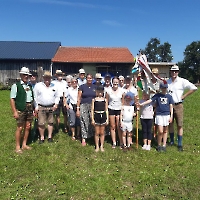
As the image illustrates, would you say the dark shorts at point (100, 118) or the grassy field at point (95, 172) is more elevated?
the dark shorts at point (100, 118)

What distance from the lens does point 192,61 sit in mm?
68000

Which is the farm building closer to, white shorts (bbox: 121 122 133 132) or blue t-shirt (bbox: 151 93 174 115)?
white shorts (bbox: 121 122 133 132)

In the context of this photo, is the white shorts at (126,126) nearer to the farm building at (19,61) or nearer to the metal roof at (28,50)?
the farm building at (19,61)

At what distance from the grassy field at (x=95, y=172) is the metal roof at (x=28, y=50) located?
20656 millimetres

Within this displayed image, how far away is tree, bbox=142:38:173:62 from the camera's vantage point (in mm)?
86438

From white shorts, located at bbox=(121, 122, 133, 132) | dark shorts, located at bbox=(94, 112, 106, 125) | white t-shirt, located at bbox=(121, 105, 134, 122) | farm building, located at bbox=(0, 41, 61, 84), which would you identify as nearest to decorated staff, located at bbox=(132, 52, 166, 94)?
white t-shirt, located at bbox=(121, 105, 134, 122)

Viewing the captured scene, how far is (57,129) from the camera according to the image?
27.1 feet

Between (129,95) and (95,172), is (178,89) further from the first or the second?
(95,172)

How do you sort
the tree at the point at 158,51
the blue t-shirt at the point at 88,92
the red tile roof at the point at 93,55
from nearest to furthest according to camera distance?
1. the blue t-shirt at the point at 88,92
2. the red tile roof at the point at 93,55
3. the tree at the point at 158,51

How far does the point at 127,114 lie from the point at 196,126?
4321mm

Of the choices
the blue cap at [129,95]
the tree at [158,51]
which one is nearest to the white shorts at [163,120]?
the blue cap at [129,95]

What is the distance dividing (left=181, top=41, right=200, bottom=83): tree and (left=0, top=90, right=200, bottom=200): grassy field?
64.7 metres

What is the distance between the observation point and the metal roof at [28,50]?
85.1 feet

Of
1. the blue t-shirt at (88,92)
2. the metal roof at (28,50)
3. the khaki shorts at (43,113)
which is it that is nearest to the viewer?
the blue t-shirt at (88,92)
